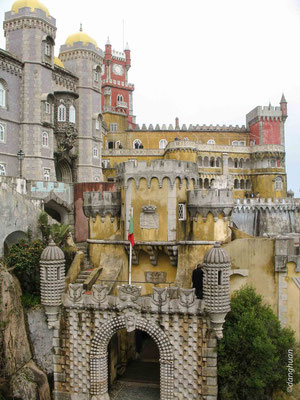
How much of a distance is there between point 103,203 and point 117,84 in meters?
57.3

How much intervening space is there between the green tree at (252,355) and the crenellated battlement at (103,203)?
9.41 metres

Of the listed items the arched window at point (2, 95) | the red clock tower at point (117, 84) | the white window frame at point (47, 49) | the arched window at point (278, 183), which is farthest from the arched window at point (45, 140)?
the arched window at point (278, 183)

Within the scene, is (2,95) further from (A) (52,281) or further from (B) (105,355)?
(B) (105,355)

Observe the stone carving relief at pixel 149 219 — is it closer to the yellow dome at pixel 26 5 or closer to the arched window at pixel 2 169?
the arched window at pixel 2 169

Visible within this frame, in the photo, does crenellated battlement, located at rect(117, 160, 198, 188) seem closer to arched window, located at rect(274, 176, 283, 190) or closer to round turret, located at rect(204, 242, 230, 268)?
round turret, located at rect(204, 242, 230, 268)

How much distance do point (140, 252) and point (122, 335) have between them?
4959mm

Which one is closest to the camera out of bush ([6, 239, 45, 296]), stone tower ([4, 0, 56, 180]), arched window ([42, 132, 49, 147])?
bush ([6, 239, 45, 296])

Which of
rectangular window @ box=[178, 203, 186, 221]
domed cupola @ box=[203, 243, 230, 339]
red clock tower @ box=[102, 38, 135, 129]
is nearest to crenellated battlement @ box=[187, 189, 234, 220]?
rectangular window @ box=[178, 203, 186, 221]

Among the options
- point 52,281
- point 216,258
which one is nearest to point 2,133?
point 52,281

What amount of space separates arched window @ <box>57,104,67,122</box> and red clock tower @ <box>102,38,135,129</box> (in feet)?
112

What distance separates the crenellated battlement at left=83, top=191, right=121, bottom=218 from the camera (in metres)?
25.0

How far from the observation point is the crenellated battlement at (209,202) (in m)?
23.3

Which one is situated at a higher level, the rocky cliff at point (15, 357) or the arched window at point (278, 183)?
the arched window at point (278, 183)

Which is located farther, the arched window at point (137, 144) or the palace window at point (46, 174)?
the arched window at point (137, 144)
